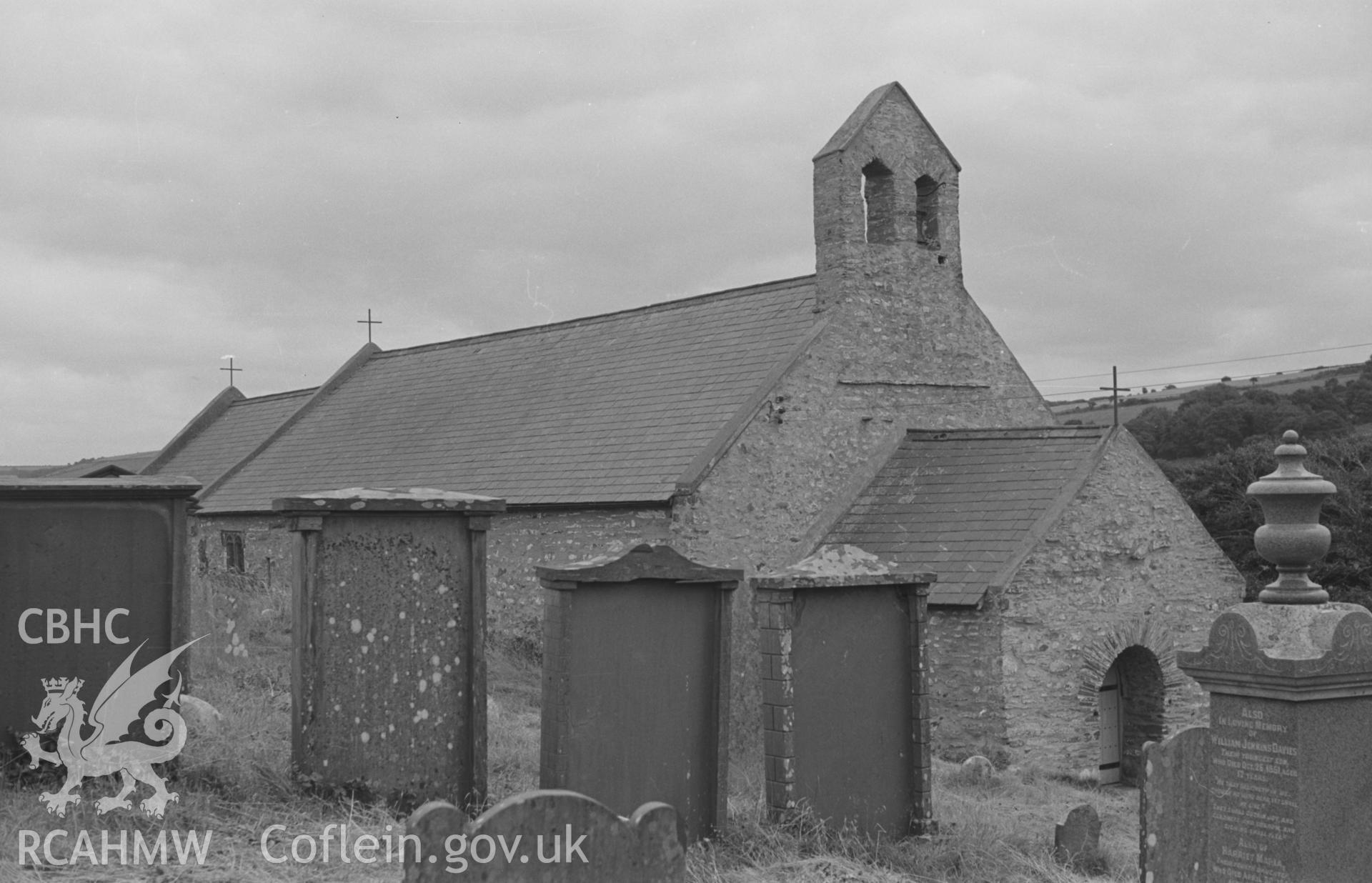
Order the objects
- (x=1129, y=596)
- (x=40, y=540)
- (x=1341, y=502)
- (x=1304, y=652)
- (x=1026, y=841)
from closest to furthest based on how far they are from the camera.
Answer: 1. (x=1304, y=652)
2. (x=40, y=540)
3. (x=1026, y=841)
4. (x=1129, y=596)
5. (x=1341, y=502)

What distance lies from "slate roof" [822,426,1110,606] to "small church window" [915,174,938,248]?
→ 328cm

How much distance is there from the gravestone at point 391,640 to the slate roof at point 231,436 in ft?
81.4

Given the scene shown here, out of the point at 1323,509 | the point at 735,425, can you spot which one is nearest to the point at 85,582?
the point at 735,425

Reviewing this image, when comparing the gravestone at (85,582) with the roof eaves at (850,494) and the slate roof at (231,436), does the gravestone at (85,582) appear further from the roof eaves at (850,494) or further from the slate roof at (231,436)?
the slate roof at (231,436)

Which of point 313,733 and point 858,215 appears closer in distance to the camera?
point 313,733

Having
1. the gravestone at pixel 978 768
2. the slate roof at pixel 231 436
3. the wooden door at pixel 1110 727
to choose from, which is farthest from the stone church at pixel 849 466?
the slate roof at pixel 231 436

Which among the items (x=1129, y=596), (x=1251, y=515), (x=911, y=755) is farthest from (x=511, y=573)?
(x=1251, y=515)

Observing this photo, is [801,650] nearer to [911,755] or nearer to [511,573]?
[911,755]

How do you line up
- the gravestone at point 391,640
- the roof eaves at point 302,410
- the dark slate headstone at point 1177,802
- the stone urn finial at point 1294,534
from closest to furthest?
the stone urn finial at point 1294,534 → the dark slate headstone at point 1177,802 → the gravestone at point 391,640 → the roof eaves at point 302,410

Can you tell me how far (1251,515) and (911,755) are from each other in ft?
91.1

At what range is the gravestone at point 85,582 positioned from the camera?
8.15 m

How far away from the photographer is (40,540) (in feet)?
26.9

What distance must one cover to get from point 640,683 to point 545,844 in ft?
8.55

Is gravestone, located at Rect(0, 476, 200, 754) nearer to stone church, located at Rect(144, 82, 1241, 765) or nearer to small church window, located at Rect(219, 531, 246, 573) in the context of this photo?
stone church, located at Rect(144, 82, 1241, 765)
